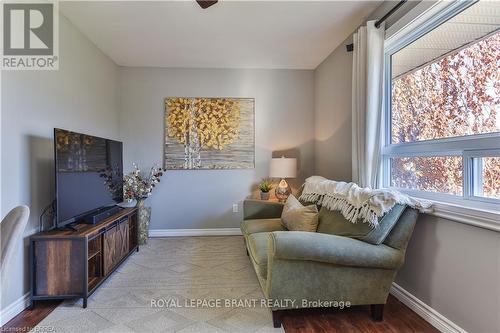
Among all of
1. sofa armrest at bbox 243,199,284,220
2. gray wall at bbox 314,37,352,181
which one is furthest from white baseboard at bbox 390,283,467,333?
sofa armrest at bbox 243,199,284,220

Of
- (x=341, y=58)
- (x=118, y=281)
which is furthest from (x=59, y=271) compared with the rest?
(x=341, y=58)

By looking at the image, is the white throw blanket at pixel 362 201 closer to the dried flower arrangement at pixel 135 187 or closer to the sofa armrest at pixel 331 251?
the sofa armrest at pixel 331 251

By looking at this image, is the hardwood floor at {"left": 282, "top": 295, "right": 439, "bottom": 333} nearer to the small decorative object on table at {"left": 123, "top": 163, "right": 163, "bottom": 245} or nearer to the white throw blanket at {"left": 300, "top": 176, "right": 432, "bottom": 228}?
the white throw blanket at {"left": 300, "top": 176, "right": 432, "bottom": 228}

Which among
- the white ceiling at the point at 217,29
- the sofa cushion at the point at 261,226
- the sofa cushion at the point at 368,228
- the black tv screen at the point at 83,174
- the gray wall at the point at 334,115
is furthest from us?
the gray wall at the point at 334,115

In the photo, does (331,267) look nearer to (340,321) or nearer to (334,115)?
(340,321)

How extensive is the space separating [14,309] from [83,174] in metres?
1.05

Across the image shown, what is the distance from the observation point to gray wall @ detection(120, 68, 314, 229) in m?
3.83

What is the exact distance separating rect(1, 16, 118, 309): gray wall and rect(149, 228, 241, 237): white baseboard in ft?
5.37

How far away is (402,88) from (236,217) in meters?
2.64

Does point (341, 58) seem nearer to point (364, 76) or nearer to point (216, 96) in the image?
point (364, 76)

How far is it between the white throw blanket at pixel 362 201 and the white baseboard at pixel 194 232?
5.85 ft

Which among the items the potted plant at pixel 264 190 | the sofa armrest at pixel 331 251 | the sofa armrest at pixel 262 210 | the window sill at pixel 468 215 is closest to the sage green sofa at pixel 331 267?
the sofa armrest at pixel 331 251

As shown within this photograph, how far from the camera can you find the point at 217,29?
274cm

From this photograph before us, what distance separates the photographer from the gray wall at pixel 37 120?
1.88m
